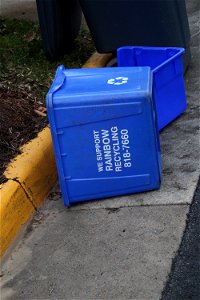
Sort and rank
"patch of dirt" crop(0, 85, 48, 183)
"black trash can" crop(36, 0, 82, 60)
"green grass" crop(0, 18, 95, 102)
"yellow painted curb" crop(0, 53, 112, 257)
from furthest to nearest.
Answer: "black trash can" crop(36, 0, 82, 60), "green grass" crop(0, 18, 95, 102), "patch of dirt" crop(0, 85, 48, 183), "yellow painted curb" crop(0, 53, 112, 257)

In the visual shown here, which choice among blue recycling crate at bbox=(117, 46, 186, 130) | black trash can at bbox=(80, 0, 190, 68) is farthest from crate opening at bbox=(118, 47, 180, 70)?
black trash can at bbox=(80, 0, 190, 68)

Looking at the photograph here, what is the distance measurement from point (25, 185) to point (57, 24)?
2324 mm

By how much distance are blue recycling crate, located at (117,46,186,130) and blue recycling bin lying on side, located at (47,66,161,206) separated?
2.21ft

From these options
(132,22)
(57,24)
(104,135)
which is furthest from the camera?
(57,24)

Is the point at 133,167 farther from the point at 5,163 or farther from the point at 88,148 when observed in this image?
the point at 5,163

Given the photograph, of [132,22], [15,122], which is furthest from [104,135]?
[132,22]

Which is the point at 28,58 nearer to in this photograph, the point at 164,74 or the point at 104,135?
the point at 164,74

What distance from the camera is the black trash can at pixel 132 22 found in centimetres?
536

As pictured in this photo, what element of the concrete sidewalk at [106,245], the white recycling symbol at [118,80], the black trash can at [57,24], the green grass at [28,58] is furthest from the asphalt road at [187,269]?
the black trash can at [57,24]

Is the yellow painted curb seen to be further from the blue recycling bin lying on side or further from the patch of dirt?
the blue recycling bin lying on side

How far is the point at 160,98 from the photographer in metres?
4.70

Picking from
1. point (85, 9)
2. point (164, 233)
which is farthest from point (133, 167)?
point (85, 9)

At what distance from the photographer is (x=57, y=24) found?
224 inches

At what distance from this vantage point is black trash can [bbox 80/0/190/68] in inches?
211
